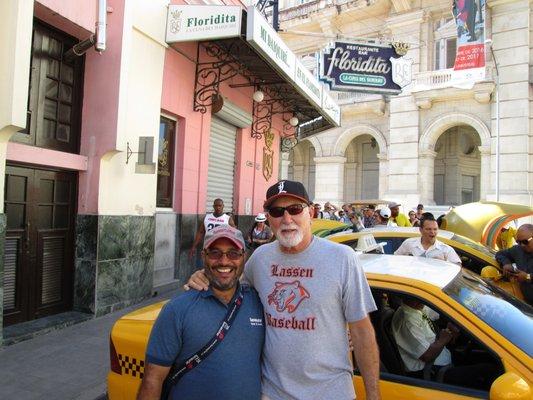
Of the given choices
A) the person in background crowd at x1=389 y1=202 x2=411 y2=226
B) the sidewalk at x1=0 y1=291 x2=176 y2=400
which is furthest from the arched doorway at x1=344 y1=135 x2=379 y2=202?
the sidewalk at x1=0 y1=291 x2=176 y2=400

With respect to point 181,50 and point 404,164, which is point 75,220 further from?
point 404,164

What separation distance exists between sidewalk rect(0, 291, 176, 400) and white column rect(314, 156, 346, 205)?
1821cm

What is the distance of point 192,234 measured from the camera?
9242 millimetres

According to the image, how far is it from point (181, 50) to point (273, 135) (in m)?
5.64

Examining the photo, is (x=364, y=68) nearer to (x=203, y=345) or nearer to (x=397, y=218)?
(x=397, y=218)

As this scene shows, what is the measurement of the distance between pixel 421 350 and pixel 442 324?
1.78 feet

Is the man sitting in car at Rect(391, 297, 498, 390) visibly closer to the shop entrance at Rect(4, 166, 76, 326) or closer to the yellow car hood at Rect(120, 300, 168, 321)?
the yellow car hood at Rect(120, 300, 168, 321)

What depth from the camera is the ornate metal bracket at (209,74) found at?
8.91 metres

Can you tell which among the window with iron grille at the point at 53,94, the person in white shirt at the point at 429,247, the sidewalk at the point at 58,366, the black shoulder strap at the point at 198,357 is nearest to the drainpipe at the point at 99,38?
the window with iron grille at the point at 53,94

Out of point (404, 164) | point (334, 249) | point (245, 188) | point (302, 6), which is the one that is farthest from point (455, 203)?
point (334, 249)

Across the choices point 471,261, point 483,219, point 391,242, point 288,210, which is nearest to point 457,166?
point 483,219

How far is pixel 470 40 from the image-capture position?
547 inches

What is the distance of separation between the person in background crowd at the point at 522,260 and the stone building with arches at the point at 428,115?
10.2m

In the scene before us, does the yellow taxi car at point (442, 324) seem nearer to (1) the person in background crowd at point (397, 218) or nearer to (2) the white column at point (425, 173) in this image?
(1) the person in background crowd at point (397, 218)
